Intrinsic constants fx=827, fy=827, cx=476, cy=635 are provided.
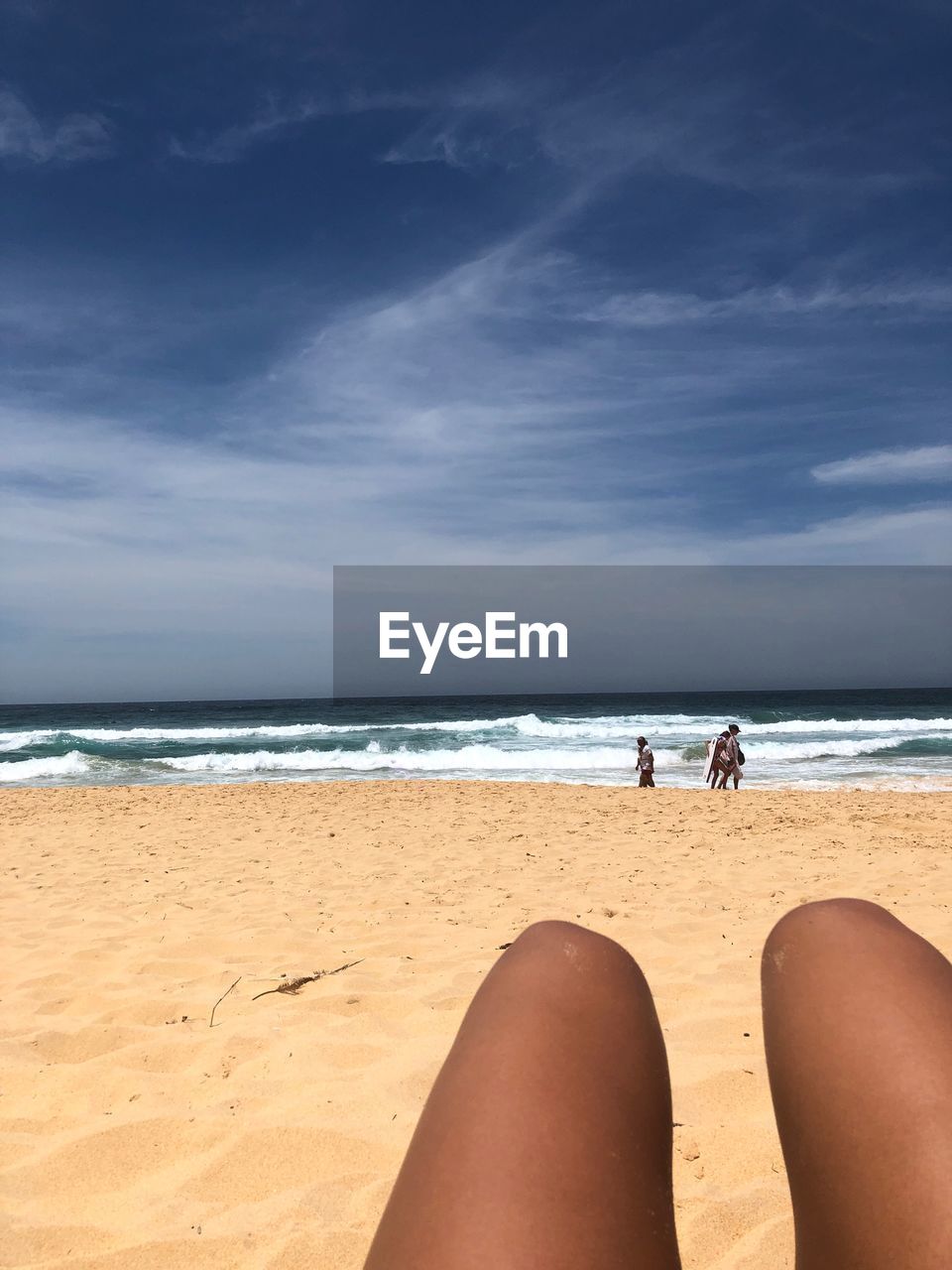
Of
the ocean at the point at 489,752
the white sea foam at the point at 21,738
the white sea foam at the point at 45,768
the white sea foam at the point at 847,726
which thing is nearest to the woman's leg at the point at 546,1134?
the ocean at the point at 489,752

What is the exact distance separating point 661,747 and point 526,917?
2266cm

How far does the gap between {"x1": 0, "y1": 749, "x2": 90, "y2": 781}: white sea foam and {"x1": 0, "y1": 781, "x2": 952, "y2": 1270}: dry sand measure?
15.0 m

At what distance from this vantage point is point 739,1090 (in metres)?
2.76

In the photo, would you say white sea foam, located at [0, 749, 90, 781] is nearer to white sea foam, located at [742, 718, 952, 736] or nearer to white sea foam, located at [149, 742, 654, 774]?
white sea foam, located at [149, 742, 654, 774]

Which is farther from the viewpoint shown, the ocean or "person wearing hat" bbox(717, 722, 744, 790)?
the ocean

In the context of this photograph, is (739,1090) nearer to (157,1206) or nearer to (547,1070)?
(157,1206)

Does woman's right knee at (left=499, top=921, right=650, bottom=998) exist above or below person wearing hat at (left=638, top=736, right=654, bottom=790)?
above

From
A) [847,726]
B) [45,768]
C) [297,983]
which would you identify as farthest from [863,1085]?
[847,726]

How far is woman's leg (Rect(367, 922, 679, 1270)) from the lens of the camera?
0.80 meters

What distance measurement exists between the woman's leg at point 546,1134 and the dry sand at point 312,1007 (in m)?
1.37

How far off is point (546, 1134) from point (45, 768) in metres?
26.2

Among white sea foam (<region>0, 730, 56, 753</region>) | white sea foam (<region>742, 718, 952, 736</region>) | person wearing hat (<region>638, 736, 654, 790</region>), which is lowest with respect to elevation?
white sea foam (<region>0, 730, 56, 753</region>)

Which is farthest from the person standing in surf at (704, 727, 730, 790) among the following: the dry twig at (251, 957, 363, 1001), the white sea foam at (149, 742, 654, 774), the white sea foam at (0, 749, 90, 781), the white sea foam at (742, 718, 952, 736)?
the white sea foam at (742, 718, 952, 736)

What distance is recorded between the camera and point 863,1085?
0.93 meters
